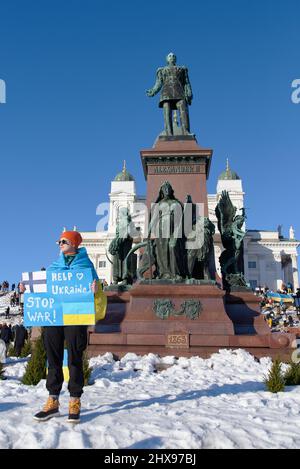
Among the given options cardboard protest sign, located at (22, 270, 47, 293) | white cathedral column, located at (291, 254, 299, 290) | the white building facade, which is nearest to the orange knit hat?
cardboard protest sign, located at (22, 270, 47, 293)

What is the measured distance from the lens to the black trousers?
175 inches

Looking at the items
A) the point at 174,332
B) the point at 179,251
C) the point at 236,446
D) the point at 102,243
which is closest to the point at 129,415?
the point at 236,446

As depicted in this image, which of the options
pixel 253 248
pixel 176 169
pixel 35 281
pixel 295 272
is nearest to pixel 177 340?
pixel 35 281

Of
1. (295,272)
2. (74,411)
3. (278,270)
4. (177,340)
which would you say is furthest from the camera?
(295,272)

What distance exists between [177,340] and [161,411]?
492 cm

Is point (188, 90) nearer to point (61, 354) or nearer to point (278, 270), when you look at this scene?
point (61, 354)

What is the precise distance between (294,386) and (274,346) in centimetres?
308

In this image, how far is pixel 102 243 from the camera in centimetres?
8894

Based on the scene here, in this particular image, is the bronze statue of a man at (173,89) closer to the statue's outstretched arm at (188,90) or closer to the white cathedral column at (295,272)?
the statue's outstretched arm at (188,90)

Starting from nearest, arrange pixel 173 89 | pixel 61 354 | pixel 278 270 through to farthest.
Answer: pixel 61 354
pixel 173 89
pixel 278 270

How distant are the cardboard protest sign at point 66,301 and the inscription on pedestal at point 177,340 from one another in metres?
5.26

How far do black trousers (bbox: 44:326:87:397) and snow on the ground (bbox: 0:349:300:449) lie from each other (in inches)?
13.3

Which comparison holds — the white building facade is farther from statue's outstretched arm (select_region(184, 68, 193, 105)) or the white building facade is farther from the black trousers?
the black trousers

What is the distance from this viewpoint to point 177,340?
9711mm
